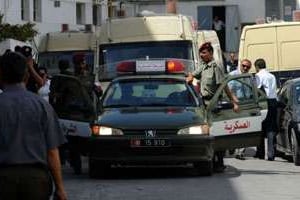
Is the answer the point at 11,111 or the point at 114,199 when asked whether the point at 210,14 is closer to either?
the point at 114,199

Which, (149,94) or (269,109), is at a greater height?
(149,94)

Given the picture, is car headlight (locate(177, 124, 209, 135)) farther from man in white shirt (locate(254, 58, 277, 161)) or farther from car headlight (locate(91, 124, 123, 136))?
man in white shirt (locate(254, 58, 277, 161))

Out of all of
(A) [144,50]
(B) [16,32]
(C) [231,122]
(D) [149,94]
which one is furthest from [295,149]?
(B) [16,32]

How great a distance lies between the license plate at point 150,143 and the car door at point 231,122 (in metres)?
0.99

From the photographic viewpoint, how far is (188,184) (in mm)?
11445

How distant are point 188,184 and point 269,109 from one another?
4358 mm

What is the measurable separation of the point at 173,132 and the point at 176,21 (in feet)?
22.1

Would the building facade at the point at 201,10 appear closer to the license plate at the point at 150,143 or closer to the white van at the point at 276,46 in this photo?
the white van at the point at 276,46

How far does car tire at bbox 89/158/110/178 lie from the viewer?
12.0 meters

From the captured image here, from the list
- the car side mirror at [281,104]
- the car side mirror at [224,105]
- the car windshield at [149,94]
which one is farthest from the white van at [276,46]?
the car side mirror at [224,105]

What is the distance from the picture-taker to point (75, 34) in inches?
926

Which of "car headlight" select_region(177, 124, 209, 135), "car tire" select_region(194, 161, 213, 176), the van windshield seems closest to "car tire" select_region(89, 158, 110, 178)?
"car headlight" select_region(177, 124, 209, 135)

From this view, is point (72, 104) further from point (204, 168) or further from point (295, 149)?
point (295, 149)

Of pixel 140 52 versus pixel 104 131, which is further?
pixel 140 52
